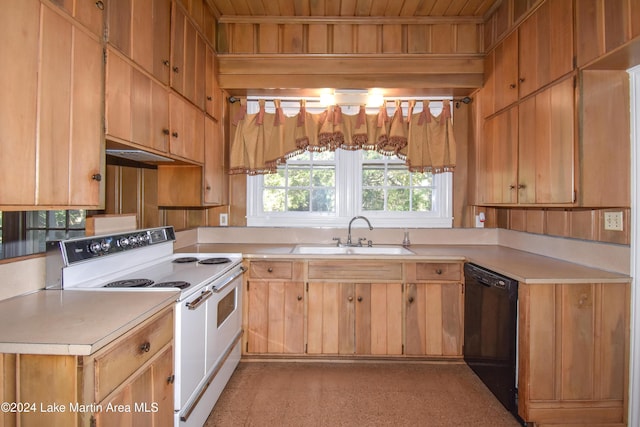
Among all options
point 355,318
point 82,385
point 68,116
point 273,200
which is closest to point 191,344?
point 82,385

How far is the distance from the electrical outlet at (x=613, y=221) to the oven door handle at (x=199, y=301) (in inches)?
88.5

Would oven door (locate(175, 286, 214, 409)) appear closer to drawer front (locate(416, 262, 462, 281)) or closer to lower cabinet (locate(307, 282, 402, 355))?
lower cabinet (locate(307, 282, 402, 355))

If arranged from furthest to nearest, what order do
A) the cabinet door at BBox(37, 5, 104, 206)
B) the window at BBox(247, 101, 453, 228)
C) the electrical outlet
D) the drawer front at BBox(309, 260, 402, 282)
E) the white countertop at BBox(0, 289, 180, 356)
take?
the window at BBox(247, 101, 453, 228) → the drawer front at BBox(309, 260, 402, 282) → the electrical outlet → the cabinet door at BBox(37, 5, 104, 206) → the white countertop at BBox(0, 289, 180, 356)

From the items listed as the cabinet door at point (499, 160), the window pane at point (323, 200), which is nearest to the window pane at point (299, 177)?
the window pane at point (323, 200)

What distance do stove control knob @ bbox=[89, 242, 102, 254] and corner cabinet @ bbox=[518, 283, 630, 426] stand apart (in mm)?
2210

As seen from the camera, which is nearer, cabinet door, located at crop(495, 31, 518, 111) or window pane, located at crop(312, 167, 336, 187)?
cabinet door, located at crop(495, 31, 518, 111)

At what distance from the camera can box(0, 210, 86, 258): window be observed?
1.45 metres

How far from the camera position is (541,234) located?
237 cm

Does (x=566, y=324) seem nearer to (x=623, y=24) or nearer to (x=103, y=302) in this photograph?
(x=623, y=24)

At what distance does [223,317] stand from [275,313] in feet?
1.72

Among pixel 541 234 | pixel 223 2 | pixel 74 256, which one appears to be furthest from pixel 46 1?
pixel 541 234

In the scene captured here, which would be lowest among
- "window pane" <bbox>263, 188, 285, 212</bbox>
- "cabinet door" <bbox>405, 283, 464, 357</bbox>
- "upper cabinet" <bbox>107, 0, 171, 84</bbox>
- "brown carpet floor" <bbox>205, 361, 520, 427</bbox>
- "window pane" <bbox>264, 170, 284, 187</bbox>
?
"brown carpet floor" <bbox>205, 361, 520, 427</bbox>

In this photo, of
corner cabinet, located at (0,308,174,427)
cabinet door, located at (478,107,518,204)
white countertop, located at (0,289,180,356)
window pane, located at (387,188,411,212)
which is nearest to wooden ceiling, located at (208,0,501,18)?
cabinet door, located at (478,107,518,204)

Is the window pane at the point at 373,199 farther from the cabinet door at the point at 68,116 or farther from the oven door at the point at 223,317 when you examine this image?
the cabinet door at the point at 68,116
